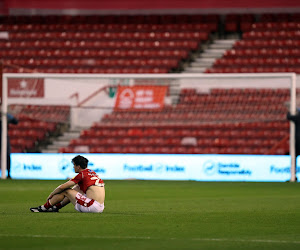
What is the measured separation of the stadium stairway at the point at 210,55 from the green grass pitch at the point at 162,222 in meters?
10.7

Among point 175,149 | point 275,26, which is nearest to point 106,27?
point 275,26

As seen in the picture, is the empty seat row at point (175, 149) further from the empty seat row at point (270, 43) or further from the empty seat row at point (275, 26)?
the empty seat row at point (275, 26)

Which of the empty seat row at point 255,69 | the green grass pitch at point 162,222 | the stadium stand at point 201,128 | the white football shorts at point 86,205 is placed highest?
the empty seat row at point 255,69

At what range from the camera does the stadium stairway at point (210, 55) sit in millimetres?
26641

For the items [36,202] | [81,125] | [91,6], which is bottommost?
[36,202]

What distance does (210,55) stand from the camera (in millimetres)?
27125

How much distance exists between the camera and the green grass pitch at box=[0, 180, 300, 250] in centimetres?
767

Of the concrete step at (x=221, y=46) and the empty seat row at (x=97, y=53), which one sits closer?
the empty seat row at (x=97, y=53)

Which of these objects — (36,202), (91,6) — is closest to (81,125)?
(91,6)

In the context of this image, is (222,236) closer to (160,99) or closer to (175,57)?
(160,99)

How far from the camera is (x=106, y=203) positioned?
42.9 ft

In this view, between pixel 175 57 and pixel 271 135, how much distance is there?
556cm

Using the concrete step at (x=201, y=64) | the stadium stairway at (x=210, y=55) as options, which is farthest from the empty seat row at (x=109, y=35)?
the concrete step at (x=201, y=64)

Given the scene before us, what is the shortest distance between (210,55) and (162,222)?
1789cm
